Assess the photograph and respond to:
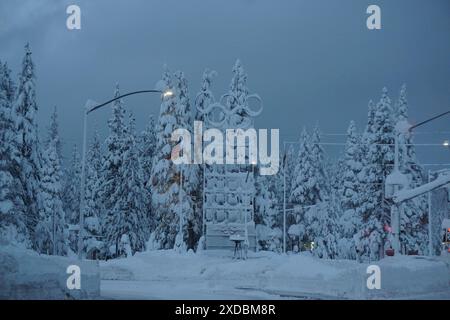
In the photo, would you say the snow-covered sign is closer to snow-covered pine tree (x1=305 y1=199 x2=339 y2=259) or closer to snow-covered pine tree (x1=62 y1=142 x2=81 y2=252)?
snow-covered pine tree (x1=305 y1=199 x2=339 y2=259)

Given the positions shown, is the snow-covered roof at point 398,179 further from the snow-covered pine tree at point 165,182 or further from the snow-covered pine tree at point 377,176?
the snow-covered pine tree at point 165,182

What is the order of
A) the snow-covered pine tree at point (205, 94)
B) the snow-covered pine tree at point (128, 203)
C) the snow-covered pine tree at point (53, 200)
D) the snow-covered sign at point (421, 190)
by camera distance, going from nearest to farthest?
the snow-covered sign at point (421, 190) → the snow-covered pine tree at point (205, 94) → the snow-covered pine tree at point (53, 200) → the snow-covered pine tree at point (128, 203)

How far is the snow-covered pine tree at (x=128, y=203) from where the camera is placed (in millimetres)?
41188

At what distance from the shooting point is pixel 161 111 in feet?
127

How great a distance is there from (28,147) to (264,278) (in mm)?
13819

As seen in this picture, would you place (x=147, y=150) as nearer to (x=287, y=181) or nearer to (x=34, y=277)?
(x=287, y=181)

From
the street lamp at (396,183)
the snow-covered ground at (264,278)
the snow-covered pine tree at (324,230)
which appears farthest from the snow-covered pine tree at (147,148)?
the street lamp at (396,183)

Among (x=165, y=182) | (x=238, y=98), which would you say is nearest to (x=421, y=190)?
(x=238, y=98)

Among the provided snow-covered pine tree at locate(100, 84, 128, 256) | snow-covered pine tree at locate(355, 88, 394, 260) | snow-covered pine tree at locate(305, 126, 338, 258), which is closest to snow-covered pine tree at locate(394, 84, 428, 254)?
snow-covered pine tree at locate(355, 88, 394, 260)

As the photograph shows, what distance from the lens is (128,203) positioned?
41219 mm

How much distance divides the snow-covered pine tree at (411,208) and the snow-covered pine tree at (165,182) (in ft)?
38.1
